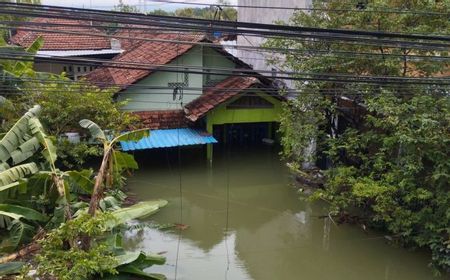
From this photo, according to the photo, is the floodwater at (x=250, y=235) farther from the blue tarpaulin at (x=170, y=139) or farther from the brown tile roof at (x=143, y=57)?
the brown tile roof at (x=143, y=57)

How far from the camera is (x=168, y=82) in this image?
13.6 meters

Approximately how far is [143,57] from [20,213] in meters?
8.30

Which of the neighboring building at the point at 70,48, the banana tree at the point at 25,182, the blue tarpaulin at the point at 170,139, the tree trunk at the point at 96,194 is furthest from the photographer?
the neighboring building at the point at 70,48

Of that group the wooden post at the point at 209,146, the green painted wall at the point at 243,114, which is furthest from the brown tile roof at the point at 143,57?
the wooden post at the point at 209,146

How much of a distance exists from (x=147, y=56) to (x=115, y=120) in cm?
370

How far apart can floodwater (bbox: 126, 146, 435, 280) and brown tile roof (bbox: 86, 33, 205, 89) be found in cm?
273

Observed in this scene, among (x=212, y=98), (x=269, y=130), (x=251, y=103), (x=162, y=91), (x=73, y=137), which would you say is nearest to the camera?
(x=73, y=137)

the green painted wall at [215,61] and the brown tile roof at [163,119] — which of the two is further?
the green painted wall at [215,61]

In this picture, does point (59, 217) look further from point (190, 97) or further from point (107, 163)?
point (190, 97)

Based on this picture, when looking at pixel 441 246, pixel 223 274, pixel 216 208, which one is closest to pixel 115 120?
Answer: pixel 216 208

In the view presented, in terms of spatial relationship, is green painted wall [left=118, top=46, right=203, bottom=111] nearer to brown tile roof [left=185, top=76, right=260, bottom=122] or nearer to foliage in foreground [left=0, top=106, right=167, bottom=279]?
brown tile roof [left=185, top=76, right=260, bottom=122]

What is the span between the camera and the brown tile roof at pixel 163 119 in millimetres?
13156

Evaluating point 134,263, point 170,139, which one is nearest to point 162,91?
point 170,139

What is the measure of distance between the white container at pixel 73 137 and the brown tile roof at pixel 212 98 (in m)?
3.25
